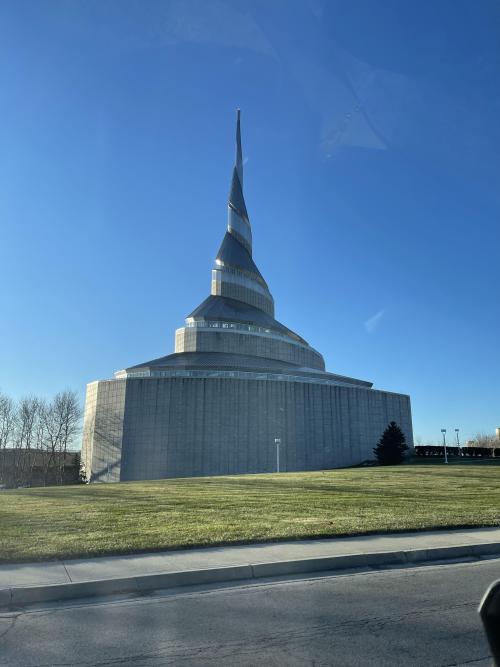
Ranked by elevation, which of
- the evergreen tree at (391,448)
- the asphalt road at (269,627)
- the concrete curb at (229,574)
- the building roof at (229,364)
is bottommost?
the asphalt road at (269,627)

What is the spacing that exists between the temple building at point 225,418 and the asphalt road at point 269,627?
48915 mm

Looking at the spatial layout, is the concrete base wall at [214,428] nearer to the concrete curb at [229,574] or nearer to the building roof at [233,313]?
the building roof at [233,313]

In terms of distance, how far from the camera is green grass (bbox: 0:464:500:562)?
31.8 ft

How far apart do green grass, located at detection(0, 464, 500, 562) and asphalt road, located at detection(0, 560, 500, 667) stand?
8.65 feet

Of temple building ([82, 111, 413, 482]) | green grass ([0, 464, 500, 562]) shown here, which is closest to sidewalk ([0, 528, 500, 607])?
green grass ([0, 464, 500, 562])

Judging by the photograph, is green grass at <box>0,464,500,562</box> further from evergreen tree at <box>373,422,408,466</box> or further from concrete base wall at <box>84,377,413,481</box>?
concrete base wall at <box>84,377,413,481</box>

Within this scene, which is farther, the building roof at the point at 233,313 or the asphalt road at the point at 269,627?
the building roof at the point at 233,313

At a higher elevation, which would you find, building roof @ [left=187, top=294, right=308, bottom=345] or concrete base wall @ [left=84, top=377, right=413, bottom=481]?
building roof @ [left=187, top=294, right=308, bottom=345]

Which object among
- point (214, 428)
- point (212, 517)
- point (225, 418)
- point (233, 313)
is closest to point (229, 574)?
point (212, 517)

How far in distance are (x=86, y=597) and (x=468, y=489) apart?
16.7m

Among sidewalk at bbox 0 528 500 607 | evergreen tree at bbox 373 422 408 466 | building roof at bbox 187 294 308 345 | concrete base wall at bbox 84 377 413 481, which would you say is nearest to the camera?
sidewalk at bbox 0 528 500 607

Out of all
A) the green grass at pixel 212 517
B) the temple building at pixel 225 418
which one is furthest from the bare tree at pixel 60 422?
the green grass at pixel 212 517

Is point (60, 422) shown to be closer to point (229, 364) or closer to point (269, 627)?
point (229, 364)

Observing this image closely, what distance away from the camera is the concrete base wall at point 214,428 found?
57.6m
